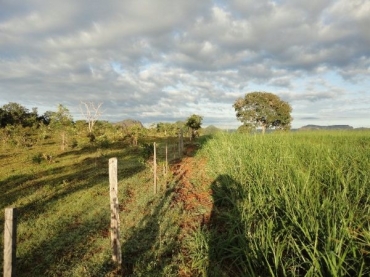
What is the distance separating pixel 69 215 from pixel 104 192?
2478mm

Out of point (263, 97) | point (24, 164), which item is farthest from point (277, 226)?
point (263, 97)

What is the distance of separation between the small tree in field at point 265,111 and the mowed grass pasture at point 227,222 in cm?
3524

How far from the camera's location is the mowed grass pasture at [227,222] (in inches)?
139

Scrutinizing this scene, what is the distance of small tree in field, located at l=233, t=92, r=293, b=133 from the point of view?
43.7 m

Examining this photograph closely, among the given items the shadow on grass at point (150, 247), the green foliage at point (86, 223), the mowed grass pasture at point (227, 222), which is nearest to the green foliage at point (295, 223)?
the mowed grass pasture at point (227, 222)

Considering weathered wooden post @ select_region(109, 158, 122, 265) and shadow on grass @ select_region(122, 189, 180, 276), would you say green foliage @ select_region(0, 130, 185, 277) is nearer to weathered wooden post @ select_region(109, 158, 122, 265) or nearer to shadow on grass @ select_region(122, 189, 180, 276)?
shadow on grass @ select_region(122, 189, 180, 276)

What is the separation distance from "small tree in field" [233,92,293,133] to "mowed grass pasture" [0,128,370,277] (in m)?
35.2

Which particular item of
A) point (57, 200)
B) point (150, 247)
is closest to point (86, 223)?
point (150, 247)

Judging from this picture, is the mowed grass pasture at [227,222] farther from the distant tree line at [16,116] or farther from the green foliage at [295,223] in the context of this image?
the distant tree line at [16,116]

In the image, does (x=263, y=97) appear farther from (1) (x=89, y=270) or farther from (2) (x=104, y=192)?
(1) (x=89, y=270)

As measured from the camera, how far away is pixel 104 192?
10.4 m

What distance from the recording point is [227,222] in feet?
17.2

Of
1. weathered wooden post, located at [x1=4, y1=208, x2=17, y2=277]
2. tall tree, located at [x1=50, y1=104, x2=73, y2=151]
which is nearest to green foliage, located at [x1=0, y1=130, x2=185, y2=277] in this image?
weathered wooden post, located at [x1=4, y1=208, x2=17, y2=277]

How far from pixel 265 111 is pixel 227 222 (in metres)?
41.1
